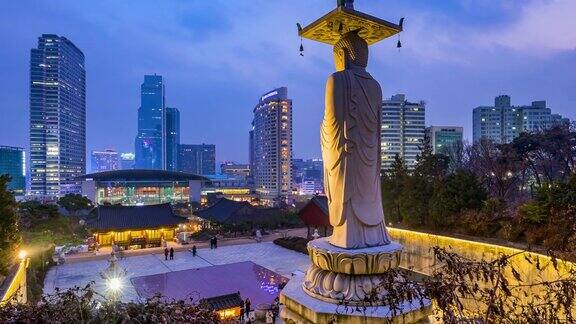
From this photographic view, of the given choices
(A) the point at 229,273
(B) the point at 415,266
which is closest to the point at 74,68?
(A) the point at 229,273

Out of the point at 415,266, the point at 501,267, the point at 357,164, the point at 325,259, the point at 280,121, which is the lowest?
the point at 415,266

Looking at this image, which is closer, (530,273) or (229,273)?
(530,273)

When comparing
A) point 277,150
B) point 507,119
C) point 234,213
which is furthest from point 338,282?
point 507,119

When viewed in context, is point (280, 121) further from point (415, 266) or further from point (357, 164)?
point (357, 164)

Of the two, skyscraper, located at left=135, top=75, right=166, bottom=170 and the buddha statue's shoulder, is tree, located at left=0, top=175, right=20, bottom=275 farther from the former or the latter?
skyscraper, located at left=135, top=75, right=166, bottom=170

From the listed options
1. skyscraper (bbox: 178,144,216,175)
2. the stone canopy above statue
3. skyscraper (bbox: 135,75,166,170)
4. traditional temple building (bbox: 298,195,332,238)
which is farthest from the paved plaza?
skyscraper (bbox: 135,75,166,170)

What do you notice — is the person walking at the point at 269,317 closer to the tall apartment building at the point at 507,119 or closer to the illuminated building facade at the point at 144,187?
the illuminated building facade at the point at 144,187

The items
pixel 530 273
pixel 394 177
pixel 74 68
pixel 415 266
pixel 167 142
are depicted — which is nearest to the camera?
pixel 530 273
